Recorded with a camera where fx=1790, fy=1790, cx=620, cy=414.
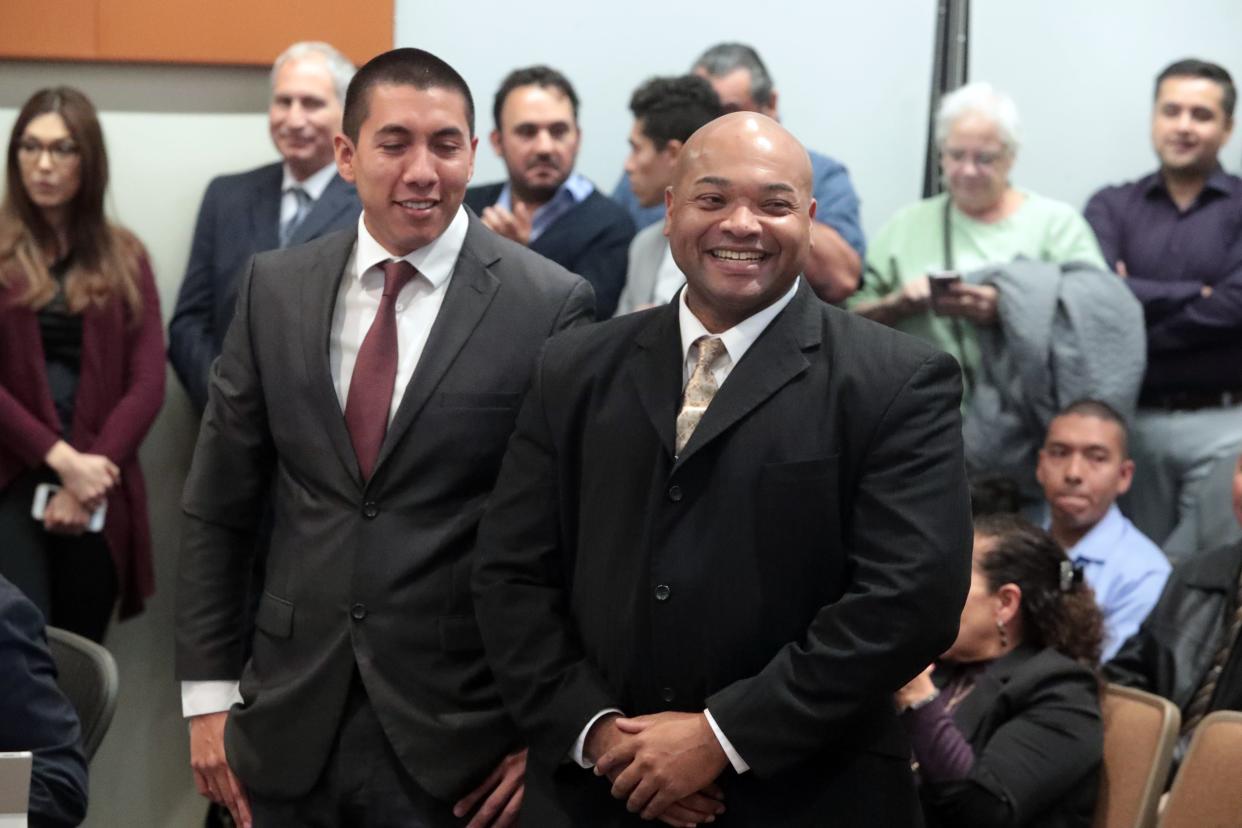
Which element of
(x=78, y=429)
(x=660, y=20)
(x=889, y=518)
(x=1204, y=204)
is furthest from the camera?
(x=660, y=20)

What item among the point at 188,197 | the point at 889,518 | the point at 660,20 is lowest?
the point at 889,518

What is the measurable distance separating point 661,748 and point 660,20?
3158mm

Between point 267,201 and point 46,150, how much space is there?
52cm

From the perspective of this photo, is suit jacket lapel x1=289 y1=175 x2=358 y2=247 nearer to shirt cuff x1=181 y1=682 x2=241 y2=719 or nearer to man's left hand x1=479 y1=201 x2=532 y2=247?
man's left hand x1=479 y1=201 x2=532 y2=247

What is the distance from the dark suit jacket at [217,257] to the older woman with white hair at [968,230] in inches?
53.3

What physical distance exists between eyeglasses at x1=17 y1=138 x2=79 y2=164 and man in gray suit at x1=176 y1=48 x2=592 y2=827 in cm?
181

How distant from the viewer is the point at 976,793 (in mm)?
2762

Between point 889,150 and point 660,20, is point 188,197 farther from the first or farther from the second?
point 889,150

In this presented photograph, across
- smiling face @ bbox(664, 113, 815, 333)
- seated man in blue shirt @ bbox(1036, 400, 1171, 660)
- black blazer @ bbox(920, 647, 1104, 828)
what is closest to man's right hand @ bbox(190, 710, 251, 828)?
smiling face @ bbox(664, 113, 815, 333)

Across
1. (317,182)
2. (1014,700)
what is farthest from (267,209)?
(1014,700)

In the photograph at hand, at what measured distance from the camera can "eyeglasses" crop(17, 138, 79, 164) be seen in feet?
13.6

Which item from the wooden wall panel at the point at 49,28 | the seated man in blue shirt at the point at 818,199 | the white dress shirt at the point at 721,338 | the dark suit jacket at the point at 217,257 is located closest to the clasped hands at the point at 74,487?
the dark suit jacket at the point at 217,257

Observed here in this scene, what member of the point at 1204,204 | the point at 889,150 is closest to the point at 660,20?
the point at 889,150

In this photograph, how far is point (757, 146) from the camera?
216cm
